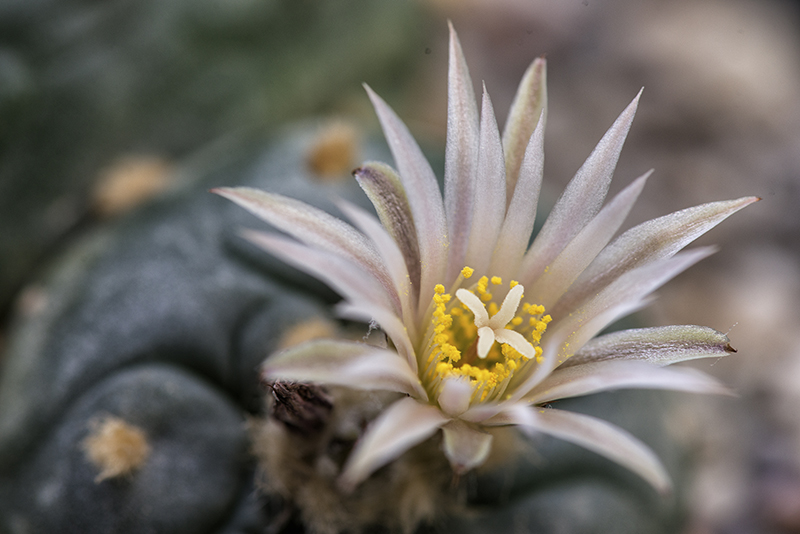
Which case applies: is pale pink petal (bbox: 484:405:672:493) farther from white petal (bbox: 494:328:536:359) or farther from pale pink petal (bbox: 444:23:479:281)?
pale pink petal (bbox: 444:23:479:281)

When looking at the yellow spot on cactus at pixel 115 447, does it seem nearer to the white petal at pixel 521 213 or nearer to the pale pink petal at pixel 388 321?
the pale pink petal at pixel 388 321

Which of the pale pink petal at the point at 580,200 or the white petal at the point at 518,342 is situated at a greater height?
the pale pink petal at the point at 580,200

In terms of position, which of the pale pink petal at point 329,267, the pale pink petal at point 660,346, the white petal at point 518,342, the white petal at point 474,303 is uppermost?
the pale pink petal at point 660,346

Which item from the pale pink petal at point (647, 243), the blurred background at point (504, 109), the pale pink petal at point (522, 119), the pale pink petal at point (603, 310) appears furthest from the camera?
the blurred background at point (504, 109)

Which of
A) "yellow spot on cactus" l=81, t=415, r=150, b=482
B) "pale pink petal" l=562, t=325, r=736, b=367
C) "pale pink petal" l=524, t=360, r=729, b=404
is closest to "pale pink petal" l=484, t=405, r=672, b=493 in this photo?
"pale pink petal" l=524, t=360, r=729, b=404

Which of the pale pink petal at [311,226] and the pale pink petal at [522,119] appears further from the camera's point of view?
the pale pink petal at [522,119]

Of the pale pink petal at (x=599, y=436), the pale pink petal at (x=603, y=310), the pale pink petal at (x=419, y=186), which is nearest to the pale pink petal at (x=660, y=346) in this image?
the pale pink petal at (x=603, y=310)
